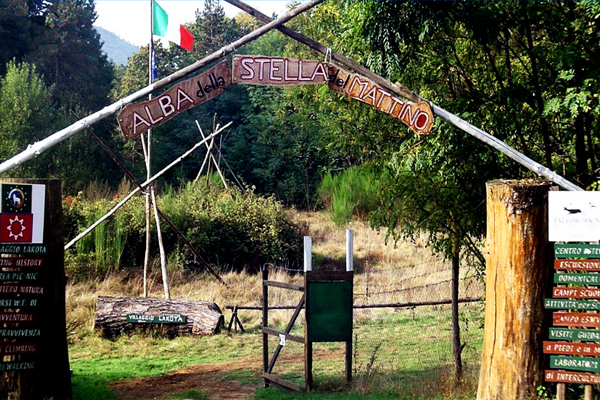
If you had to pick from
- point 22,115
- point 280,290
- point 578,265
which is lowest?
point 280,290

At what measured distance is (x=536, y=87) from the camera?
9.98 meters

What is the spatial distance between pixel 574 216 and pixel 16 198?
5541 mm

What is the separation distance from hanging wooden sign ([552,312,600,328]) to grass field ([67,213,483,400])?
2.46 metres

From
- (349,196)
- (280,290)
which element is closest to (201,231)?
(280,290)

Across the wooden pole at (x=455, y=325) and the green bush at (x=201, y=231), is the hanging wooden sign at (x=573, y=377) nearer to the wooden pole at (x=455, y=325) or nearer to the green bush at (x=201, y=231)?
the wooden pole at (x=455, y=325)

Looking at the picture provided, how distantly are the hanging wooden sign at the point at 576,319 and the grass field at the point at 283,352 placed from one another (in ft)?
8.08

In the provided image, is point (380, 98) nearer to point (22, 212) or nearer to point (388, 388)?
point (388, 388)

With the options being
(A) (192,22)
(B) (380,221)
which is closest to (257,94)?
(A) (192,22)

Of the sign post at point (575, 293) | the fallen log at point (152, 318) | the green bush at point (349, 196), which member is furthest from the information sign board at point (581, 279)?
the green bush at point (349, 196)

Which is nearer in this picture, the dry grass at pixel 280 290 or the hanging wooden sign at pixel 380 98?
the hanging wooden sign at pixel 380 98

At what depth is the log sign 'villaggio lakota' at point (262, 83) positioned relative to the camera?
8.59 meters

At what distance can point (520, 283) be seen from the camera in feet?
26.0

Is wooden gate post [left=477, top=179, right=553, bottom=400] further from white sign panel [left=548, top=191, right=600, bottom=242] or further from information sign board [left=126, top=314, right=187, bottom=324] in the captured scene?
information sign board [left=126, top=314, right=187, bottom=324]

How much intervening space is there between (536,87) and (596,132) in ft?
3.12
